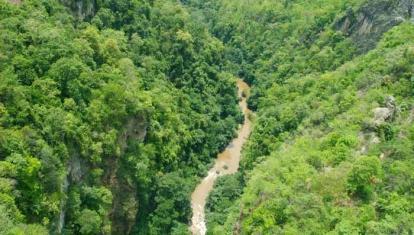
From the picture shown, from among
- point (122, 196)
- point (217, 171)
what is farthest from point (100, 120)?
point (217, 171)

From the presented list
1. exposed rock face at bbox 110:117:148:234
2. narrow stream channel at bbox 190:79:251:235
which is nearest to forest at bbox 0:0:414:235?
exposed rock face at bbox 110:117:148:234

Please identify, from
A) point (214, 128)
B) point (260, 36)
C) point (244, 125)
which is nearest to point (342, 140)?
point (214, 128)

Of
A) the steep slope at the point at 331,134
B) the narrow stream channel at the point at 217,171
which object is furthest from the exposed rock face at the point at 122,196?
the narrow stream channel at the point at 217,171

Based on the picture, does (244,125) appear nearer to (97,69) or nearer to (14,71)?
(97,69)

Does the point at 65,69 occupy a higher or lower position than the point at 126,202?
higher

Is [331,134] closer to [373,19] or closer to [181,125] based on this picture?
[181,125]

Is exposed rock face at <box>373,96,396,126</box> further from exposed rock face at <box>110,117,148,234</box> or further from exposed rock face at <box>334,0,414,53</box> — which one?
exposed rock face at <box>110,117,148,234</box>
